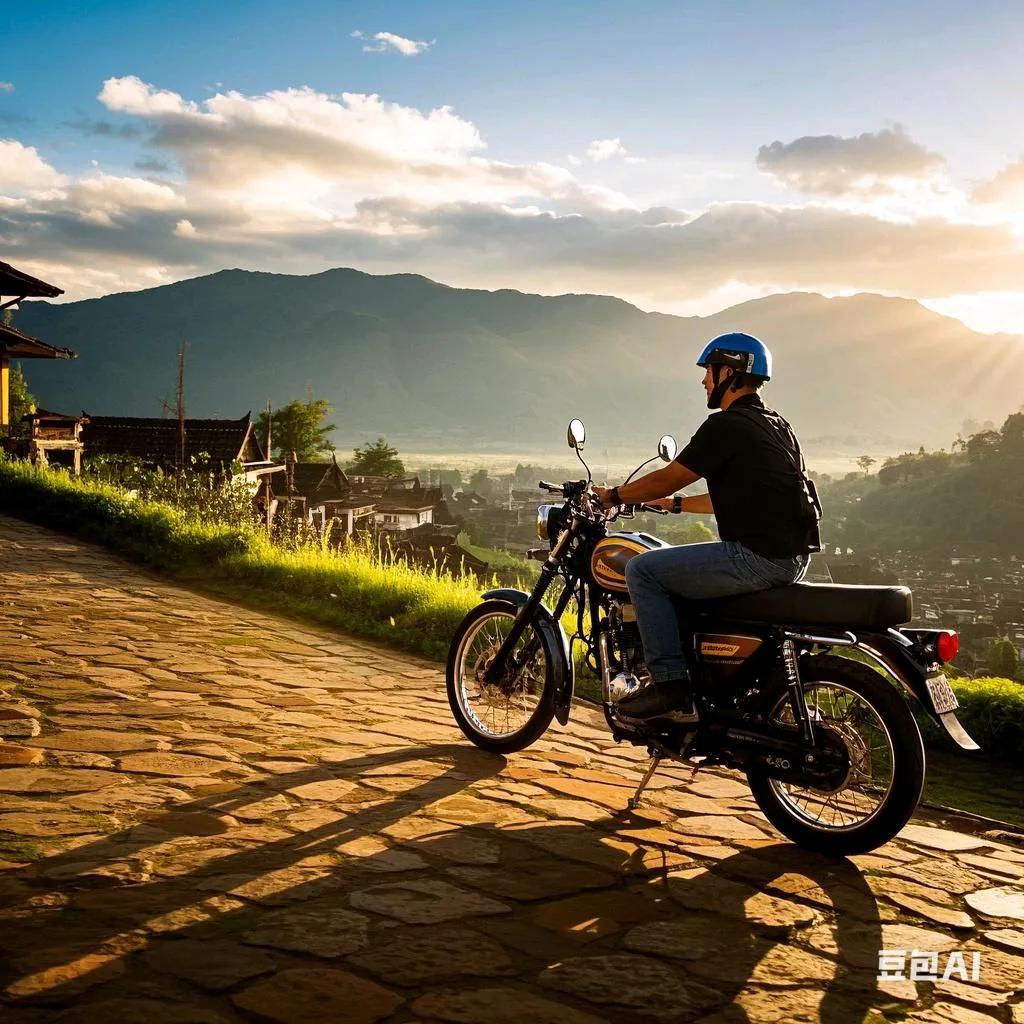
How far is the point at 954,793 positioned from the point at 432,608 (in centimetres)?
493

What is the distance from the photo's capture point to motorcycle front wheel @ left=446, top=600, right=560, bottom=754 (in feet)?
18.4

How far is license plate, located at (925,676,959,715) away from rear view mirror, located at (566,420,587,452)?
6.97 feet

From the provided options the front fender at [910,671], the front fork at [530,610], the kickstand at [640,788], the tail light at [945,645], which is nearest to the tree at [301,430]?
the front fork at [530,610]

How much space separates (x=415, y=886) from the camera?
3768mm

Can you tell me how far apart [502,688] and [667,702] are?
1337mm

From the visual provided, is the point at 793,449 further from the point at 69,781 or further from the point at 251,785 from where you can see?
the point at 69,781

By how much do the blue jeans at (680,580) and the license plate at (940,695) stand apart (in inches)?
28.5

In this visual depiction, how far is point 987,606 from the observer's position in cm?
4322

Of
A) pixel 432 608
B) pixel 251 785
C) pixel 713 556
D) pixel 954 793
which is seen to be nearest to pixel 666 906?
pixel 713 556

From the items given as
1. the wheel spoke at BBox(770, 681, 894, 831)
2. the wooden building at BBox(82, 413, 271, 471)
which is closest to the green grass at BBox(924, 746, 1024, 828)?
the wheel spoke at BBox(770, 681, 894, 831)

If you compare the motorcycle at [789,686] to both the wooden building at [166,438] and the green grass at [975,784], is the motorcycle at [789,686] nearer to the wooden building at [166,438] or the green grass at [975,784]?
the green grass at [975,784]

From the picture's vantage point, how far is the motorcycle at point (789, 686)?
13.9 feet

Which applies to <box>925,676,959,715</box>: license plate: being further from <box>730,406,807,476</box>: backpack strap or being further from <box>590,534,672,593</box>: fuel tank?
<box>590,534,672,593</box>: fuel tank

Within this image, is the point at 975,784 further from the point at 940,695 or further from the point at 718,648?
the point at 718,648
